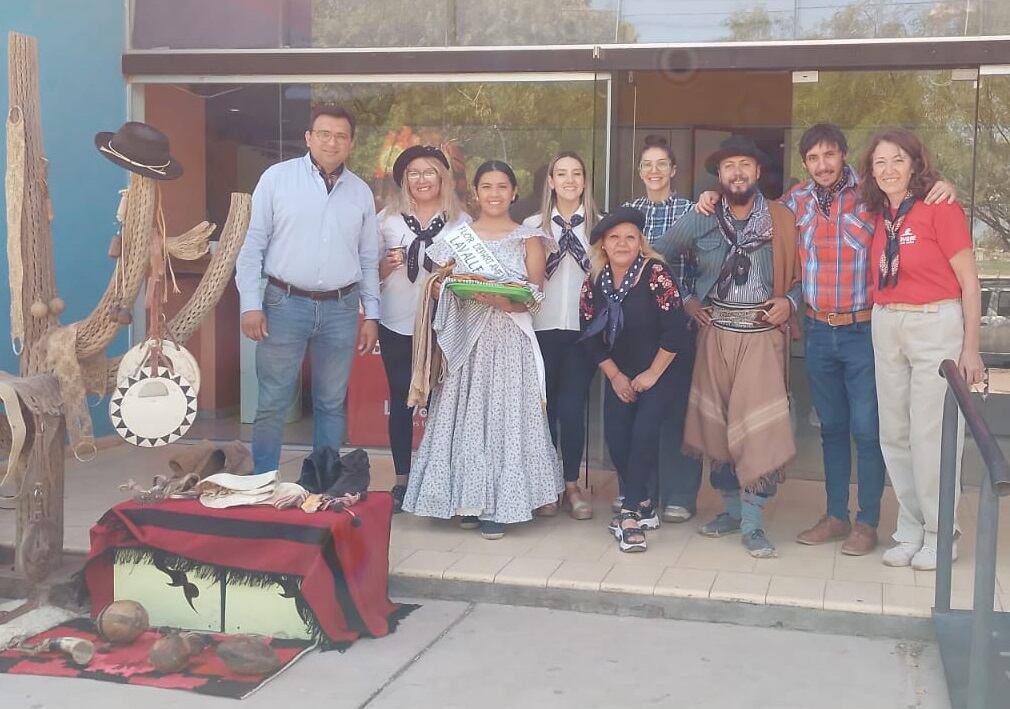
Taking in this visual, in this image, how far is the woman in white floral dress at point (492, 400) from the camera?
17.0ft

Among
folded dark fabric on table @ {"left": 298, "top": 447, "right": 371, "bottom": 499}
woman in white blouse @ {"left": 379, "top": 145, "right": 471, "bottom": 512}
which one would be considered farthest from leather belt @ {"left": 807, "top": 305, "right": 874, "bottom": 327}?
folded dark fabric on table @ {"left": 298, "top": 447, "right": 371, "bottom": 499}

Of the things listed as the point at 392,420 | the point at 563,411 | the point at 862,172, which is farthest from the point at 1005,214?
the point at 392,420

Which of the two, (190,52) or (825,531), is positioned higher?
(190,52)

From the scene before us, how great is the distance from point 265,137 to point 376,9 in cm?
107

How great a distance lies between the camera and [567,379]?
5488 millimetres

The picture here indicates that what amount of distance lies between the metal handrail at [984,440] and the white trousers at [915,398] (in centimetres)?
63

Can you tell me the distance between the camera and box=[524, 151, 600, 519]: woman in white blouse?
5359 millimetres

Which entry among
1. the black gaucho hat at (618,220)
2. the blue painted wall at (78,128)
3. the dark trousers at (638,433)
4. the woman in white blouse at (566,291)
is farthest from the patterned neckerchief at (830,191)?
the blue painted wall at (78,128)

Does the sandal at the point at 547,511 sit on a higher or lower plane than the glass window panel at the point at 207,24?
lower

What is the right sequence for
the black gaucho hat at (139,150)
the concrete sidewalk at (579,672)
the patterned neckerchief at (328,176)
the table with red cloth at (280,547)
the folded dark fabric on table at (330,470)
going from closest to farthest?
the concrete sidewalk at (579,672) → the table with red cloth at (280,547) → the black gaucho hat at (139,150) → the folded dark fabric on table at (330,470) → the patterned neckerchief at (328,176)

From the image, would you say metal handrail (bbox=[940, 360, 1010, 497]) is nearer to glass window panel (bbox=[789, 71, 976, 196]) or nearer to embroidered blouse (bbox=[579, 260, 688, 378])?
embroidered blouse (bbox=[579, 260, 688, 378])

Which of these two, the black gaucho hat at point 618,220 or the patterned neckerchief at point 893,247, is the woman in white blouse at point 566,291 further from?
the patterned neckerchief at point 893,247

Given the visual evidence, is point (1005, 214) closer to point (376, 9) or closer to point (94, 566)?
point (376, 9)

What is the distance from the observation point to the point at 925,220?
179 inches
